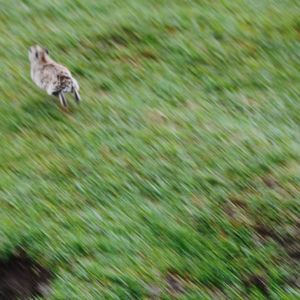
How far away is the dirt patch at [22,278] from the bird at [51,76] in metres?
1.94

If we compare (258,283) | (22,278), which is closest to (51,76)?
(22,278)

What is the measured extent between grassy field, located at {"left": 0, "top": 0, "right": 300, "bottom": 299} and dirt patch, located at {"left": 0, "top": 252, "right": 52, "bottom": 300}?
0.07 meters

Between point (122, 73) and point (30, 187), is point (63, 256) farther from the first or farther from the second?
point (122, 73)

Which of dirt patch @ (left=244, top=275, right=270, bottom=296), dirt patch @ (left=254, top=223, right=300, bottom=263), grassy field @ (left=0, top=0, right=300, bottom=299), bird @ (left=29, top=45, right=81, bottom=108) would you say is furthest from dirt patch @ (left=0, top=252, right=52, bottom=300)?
bird @ (left=29, top=45, right=81, bottom=108)

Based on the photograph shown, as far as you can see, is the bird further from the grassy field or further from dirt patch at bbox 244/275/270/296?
dirt patch at bbox 244/275/270/296

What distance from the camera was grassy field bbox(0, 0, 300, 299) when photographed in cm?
602

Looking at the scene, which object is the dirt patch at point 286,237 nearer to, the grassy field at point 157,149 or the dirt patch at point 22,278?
the grassy field at point 157,149

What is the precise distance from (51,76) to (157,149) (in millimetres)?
1154

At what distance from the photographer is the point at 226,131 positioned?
7586 millimetres

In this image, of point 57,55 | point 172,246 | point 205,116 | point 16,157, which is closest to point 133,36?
point 57,55

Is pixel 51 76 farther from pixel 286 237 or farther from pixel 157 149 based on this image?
pixel 286 237

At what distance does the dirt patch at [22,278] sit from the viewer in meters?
5.87

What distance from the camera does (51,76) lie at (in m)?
7.59

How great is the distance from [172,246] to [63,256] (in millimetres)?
766
